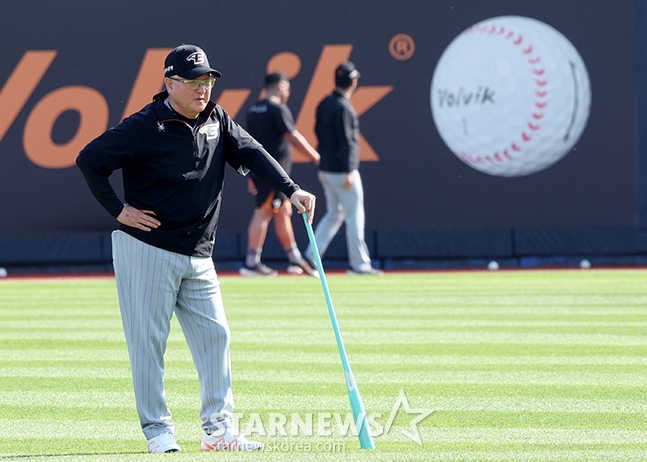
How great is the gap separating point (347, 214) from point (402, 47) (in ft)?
10.6

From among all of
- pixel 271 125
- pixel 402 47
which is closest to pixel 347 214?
pixel 271 125

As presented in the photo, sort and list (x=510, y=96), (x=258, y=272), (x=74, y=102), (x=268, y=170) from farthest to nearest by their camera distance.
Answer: (x=74, y=102)
(x=510, y=96)
(x=258, y=272)
(x=268, y=170)

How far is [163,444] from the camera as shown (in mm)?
4934

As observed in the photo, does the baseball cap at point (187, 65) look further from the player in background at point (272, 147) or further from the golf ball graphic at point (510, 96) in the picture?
the golf ball graphic at point (510, 96)

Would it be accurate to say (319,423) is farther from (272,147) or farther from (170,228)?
(272,147)

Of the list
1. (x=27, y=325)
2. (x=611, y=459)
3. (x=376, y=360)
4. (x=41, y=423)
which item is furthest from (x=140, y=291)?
(x=27, y=325)

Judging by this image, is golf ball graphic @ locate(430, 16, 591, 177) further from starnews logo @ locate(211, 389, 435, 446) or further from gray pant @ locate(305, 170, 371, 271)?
starnews logo @ locate(211, 389, 435, 446)

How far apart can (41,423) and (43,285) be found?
896 centimetres

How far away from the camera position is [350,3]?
16.0m

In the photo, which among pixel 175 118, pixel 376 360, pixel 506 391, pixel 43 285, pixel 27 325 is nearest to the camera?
pixel 175 118

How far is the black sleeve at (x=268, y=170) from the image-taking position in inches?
206

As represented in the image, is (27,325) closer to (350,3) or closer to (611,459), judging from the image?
(611,459)

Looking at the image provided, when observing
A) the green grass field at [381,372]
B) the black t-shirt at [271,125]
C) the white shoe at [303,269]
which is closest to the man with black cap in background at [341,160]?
the white shoe at [303,269]

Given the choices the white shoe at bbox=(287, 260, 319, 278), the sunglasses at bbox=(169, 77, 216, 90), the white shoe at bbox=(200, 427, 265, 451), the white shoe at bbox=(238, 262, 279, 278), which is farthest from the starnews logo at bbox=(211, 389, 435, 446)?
the white shoe at bbox=(238, 262, 279, 278)
